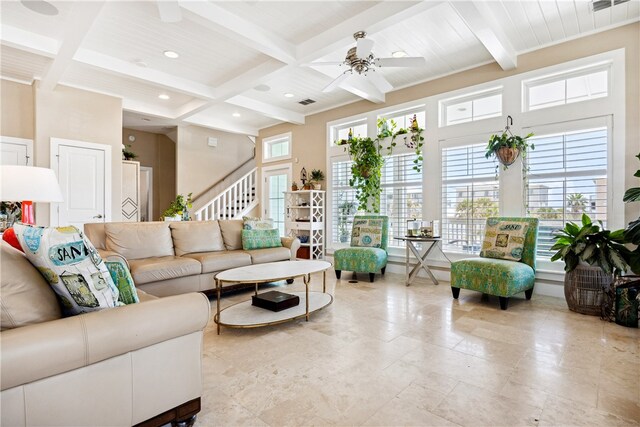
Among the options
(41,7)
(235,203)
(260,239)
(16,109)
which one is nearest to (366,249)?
(260,239)

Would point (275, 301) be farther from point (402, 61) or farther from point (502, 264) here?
point (402, 61)

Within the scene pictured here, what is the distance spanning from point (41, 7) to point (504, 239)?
18.4ft

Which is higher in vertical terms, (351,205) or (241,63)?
(241,63)

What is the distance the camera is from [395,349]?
2.50 meters

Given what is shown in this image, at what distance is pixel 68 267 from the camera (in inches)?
55.2

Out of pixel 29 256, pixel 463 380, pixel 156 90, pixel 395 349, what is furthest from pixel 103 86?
pixel 463 380

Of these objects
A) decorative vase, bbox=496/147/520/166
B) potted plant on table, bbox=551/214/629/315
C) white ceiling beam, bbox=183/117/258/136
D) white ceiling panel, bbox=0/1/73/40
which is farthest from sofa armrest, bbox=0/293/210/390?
white ceiling beam, bbox=183/117/258/136

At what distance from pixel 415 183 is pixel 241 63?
3.17m

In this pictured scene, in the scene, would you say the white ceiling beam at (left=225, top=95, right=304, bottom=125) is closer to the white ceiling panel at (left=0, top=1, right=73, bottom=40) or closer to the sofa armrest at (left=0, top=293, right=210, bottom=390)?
the white ceiling panel at (left=0, top=1, right=73, bottom=40)

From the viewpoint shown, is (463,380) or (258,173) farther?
(258,173)

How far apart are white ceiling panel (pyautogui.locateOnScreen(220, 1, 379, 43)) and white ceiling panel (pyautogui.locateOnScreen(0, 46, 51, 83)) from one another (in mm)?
2953

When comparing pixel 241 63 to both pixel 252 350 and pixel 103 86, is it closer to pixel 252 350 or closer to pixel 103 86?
pixel 103 86

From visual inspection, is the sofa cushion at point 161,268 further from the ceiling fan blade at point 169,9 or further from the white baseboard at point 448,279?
the white baseboard at point 448,279

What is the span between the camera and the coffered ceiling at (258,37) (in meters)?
3.28
